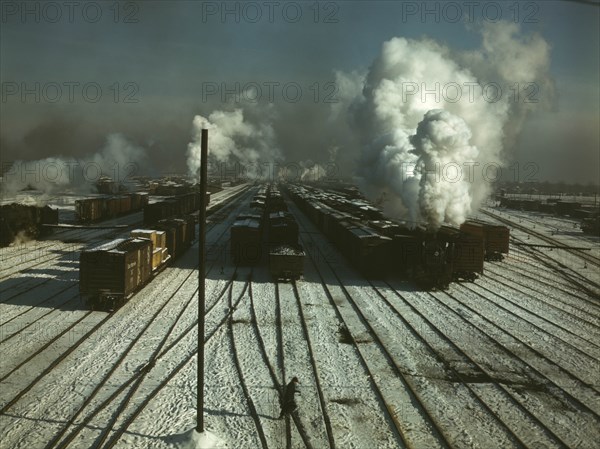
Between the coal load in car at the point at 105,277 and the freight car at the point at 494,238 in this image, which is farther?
the freight car at the point at 494,238

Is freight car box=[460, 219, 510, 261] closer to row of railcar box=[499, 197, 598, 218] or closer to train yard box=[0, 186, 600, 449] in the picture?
train yard box=[0, 186, 600, 449]

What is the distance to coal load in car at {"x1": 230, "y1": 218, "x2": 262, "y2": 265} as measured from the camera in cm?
2839

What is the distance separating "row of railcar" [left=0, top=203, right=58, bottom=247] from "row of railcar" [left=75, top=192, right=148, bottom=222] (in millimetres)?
6094

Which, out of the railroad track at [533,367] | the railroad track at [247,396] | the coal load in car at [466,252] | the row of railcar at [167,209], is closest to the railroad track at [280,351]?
the railroad track at [247,396]

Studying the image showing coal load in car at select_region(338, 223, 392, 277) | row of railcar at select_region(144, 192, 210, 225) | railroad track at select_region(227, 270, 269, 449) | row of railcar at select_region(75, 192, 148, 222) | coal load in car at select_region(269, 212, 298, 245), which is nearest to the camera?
railroad track at select_region(227, 270, 269, 449)

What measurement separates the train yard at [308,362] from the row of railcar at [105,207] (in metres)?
20.5

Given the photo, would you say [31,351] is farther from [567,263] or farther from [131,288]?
[567,263]

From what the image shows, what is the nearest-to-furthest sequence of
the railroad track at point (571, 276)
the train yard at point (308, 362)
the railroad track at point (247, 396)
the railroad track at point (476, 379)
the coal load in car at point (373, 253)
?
the railroad track at point (247, 396) → the train yard at point (308, 362) → the railroad track at point (476, 379) → the coal load in car at point (373, 253) → the railroad track at point (571, 276)

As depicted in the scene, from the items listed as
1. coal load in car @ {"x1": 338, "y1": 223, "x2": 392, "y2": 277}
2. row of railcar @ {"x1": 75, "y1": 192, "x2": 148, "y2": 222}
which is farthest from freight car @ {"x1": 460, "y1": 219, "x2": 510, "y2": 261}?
row of railcar @ {"x1": 75, "y1": 192, "x2": 148, "y2": 222}

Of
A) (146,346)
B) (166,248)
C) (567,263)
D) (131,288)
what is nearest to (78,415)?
(146,346)

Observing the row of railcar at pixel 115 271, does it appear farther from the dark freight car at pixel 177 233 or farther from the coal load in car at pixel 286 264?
the coal load in car at pixel 286 264

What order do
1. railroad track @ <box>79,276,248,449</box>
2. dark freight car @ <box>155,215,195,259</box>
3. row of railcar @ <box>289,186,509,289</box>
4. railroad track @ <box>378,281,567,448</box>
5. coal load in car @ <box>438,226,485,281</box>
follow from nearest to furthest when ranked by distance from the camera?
1. railroad track @ <box>79,276,248,449</box>
2. railroad track @ <box>378,281,567,448</box>
3. row of railcar @ <box>289,186,509,289</box>
4. coal load in car @ <box>438,226,485,281</box>
5. dark freight car @ <box>155,215,195,259</box>

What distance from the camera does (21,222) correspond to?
114 ft

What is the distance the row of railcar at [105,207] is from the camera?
45375mm
